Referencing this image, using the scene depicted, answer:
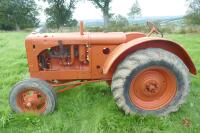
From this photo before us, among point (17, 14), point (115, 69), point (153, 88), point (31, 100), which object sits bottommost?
point (31, 100)

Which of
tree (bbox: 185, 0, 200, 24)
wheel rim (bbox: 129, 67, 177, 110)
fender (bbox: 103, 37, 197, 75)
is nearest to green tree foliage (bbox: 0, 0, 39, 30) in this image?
tree (bbox: 185, 0, 200, 24)

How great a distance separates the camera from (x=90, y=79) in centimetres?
516

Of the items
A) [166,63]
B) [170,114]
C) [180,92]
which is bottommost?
[170,114]

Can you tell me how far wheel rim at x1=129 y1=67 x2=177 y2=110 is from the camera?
4719 millimetres

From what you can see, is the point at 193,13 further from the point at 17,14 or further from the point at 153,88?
the point at 153,88

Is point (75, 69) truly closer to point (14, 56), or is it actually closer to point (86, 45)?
point (86, 45)

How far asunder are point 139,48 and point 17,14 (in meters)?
36.1

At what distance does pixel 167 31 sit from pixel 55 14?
2369 centimetres

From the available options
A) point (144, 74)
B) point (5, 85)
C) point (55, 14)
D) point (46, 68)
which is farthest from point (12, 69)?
point (55, 14)

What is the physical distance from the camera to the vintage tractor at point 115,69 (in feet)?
14.9

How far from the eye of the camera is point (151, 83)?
4758 mm

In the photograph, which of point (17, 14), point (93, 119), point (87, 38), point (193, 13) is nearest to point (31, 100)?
point (93, 119)

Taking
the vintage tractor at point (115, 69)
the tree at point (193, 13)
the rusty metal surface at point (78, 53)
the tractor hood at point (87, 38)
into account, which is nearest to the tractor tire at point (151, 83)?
the vintage tractor at point (115, 69)

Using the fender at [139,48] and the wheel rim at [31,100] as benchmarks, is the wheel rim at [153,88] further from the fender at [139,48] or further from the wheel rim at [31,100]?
the wheel rim at [31,100]
